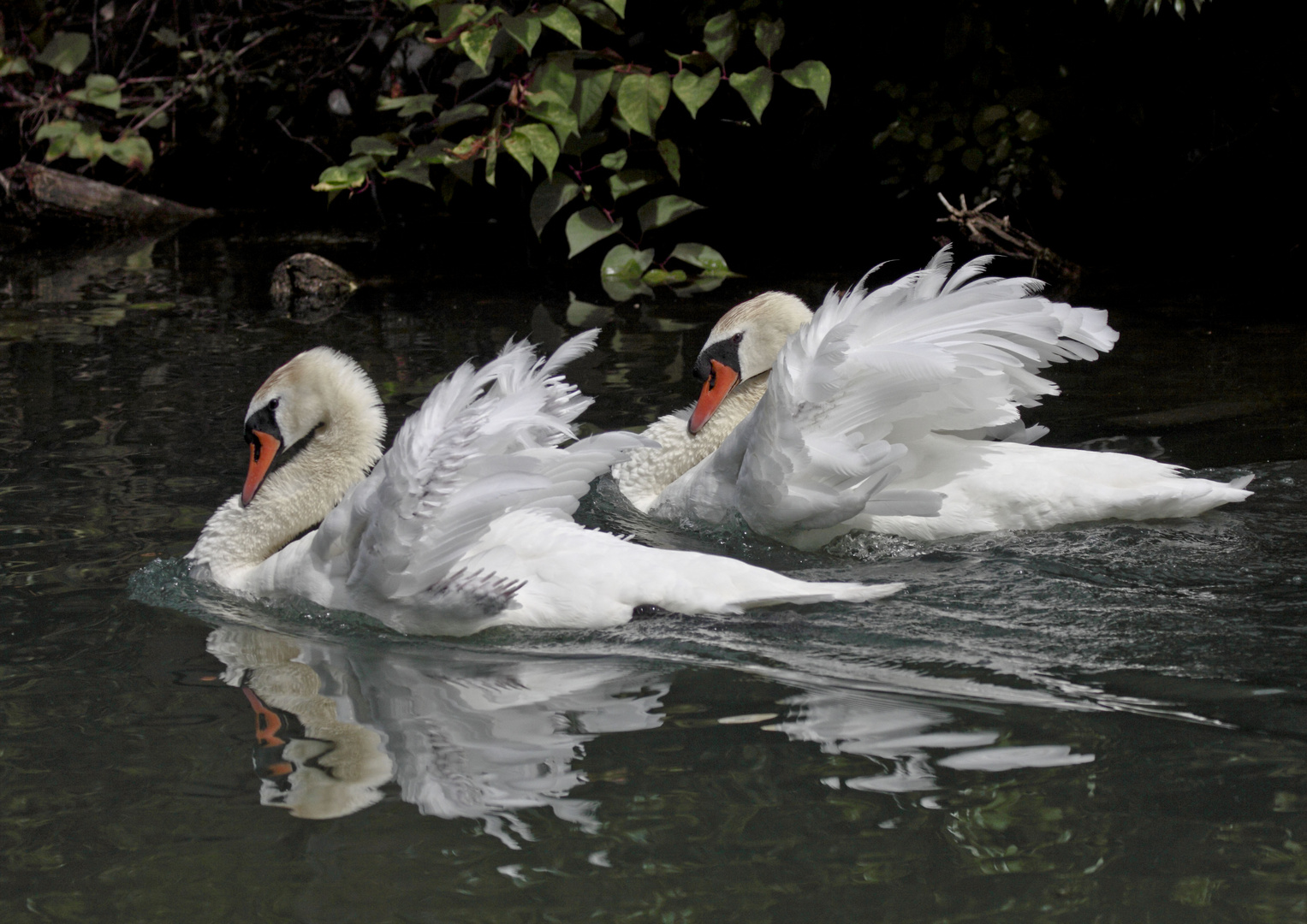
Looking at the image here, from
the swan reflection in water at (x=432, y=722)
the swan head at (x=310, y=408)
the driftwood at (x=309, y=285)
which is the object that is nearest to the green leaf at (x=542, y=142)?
the driftwood at (x=309, y=285)

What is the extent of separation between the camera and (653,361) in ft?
22.4

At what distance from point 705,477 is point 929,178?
4565mm

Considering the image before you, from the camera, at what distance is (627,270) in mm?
8438

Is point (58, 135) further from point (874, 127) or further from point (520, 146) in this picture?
point (874, 127)

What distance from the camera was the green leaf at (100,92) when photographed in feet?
37.6

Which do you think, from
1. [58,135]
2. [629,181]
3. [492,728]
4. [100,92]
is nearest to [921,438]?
[492,728]

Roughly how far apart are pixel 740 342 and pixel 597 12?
3.68 meters

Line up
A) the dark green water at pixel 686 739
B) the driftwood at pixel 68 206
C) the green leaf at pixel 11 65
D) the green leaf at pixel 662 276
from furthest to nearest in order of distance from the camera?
the green leaf at pixel 11 65 < the driftwood at pixel 68 206 < the green leaf at pixel 662 276 < the dark green water at pixel 686 739

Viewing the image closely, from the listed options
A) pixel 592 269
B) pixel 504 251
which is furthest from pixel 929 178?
pixel 504 251

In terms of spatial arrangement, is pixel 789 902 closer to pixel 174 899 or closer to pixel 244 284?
pixel 174 899

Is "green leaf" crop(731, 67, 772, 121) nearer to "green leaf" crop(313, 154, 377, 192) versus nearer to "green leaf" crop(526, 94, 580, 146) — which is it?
"green leaf" crop(526, 94, 580, 146)

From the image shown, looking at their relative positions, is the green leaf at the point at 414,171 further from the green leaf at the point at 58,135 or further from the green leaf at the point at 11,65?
the green leaf at the point at 11,65

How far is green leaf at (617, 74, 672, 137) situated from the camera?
7.97 meters

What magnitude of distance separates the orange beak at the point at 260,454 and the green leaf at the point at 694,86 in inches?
164
